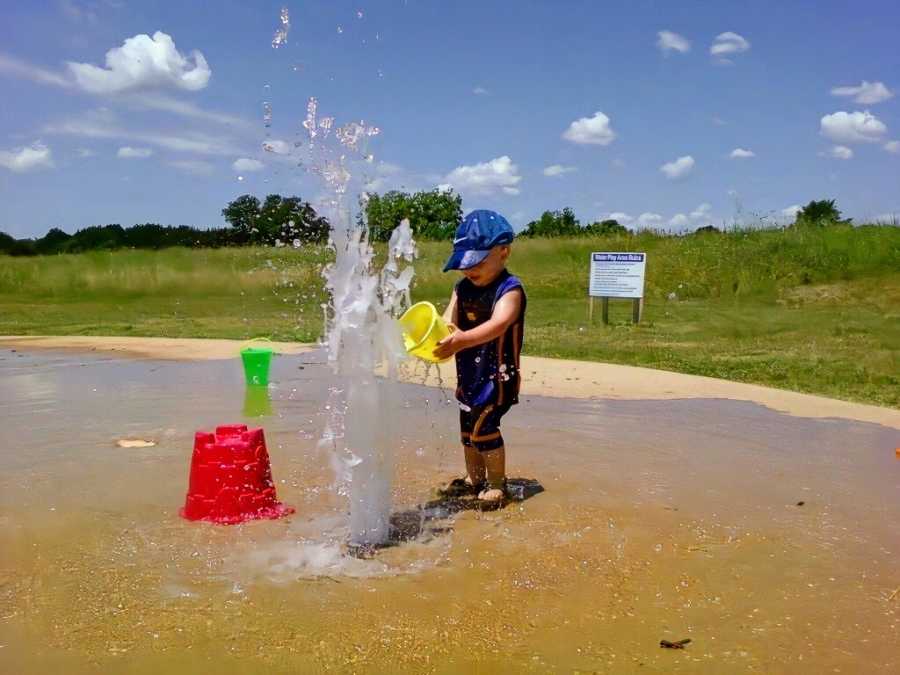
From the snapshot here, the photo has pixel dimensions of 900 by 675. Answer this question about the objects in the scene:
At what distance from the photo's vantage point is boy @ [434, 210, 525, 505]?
4188 millimetres

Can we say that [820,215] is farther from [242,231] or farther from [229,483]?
[229,483]

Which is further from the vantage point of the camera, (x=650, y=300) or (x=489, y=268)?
(x=650, y=300)

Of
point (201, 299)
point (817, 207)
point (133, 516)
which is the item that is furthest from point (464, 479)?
point (817, 207)

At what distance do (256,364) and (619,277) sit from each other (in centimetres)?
983

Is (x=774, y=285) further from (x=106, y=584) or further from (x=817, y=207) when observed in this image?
(x=106, y=584)

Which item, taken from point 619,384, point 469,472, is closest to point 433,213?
point 619,384

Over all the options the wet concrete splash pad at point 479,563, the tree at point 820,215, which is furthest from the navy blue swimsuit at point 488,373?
the tree at point 820,215

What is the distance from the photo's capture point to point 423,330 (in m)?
3.77

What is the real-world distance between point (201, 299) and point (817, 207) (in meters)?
24.8

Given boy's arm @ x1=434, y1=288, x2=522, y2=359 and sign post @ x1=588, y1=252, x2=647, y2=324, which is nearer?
boy's arm @ x1=434, y1=288, x2=522, y2=359

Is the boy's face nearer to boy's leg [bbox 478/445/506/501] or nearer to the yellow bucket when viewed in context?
the yellow bucket

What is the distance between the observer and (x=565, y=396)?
775 cm

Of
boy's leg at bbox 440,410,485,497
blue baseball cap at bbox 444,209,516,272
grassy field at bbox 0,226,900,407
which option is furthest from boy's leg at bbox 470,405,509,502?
grassy field at bbox 0,226,900,407

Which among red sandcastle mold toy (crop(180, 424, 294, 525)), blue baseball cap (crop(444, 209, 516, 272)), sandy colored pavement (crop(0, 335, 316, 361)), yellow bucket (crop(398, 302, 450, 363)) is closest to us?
yellow bucket (crop(398, 302, 450, 363))
